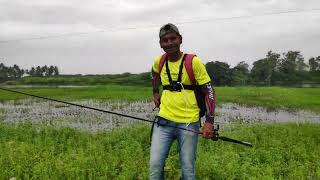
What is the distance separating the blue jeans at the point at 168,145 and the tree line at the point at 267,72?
9094cm

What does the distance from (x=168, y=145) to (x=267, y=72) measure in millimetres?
113601

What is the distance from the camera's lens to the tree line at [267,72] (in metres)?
100

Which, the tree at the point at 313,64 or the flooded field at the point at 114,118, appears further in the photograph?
the tree at the point at 313,64

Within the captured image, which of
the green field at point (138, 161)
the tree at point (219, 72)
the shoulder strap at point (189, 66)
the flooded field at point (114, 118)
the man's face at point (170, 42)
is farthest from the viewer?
the tree at point (219, 72)

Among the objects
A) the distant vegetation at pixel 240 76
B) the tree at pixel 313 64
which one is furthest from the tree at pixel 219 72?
the tree at pixel 313 64

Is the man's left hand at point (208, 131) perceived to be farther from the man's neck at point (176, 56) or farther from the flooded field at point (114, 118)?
the flooded field at point (114, 118)

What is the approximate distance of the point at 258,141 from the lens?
14953mm

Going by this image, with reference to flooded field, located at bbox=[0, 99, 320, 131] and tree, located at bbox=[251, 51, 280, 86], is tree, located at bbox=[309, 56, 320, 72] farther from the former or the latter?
flooded field, located at bbox=[0, 99, 320, 131]

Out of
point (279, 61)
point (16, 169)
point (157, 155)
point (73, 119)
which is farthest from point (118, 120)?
point (279, 61)

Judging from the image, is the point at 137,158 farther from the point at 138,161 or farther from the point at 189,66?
the point at 189,66

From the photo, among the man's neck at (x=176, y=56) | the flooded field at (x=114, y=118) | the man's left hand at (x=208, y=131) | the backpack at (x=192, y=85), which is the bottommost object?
A: the flooded field at (x=114, y=118)

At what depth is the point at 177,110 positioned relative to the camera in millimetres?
6160

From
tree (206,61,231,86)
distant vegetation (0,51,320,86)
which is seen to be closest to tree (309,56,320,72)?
distant vegetation (0,51,320,86)

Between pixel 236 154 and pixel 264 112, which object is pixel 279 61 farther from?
pixel 236 154
